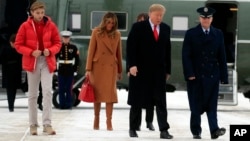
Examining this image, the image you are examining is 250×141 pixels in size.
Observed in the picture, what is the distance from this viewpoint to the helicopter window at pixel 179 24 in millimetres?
21078

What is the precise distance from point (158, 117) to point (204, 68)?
93 centimetres

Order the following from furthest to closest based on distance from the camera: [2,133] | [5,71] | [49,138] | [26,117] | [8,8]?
[8,8], [5,71], [26,117], [2,133], [49,138]

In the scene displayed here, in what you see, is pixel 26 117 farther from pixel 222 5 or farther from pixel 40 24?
pixel 222 5

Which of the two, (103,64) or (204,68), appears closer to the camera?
(204,68)

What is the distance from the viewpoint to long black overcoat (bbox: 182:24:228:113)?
12.8 m

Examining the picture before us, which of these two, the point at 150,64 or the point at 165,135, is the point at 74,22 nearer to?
the point at 150,64

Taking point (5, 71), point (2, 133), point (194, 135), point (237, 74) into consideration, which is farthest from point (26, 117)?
point (237, 74)

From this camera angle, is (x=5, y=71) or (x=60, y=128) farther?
(x=5, y=71)

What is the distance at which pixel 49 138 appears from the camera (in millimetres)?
12188

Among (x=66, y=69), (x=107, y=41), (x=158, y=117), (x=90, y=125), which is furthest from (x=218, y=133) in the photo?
(x=66, y=69)

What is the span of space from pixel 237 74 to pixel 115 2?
322 centimetres

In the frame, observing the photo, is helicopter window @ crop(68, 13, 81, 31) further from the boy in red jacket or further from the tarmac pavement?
the boy in red jacket

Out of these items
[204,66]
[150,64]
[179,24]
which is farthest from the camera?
[179,24]

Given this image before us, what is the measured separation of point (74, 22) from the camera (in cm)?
2123
